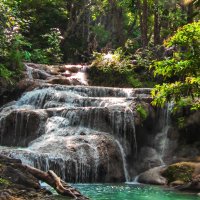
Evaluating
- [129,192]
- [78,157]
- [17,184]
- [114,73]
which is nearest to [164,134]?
[78,157]

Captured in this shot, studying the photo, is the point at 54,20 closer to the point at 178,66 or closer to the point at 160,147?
the point at 160,147

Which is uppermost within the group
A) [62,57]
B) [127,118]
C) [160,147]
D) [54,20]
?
[54,20]

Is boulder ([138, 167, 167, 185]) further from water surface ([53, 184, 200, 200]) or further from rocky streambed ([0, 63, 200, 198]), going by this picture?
water surface ([53, 184, 200, 200])

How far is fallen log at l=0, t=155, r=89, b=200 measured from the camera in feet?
33.5

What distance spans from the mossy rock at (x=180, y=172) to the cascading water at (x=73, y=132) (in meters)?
1.97

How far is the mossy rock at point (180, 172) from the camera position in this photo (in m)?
15.8

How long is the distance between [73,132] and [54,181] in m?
7.43

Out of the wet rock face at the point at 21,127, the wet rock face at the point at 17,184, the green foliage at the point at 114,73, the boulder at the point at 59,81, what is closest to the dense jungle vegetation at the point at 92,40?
the green foliage at the point at 114,73

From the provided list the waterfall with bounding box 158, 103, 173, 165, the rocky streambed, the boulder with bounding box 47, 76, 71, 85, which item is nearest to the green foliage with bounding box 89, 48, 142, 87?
the boulder with bounding box 47, 76, 71, 85

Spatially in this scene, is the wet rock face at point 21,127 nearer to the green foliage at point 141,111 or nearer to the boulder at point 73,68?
the green foliage at point 141,111

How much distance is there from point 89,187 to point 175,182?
130 inches

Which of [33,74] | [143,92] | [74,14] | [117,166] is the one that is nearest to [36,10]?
[74,14]

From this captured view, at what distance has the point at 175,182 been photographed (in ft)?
51.2

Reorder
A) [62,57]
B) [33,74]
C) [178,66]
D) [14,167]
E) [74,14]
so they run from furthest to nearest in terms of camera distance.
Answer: [74,14] → [62,57] → [33,74] → [14,167] → [178,66]
